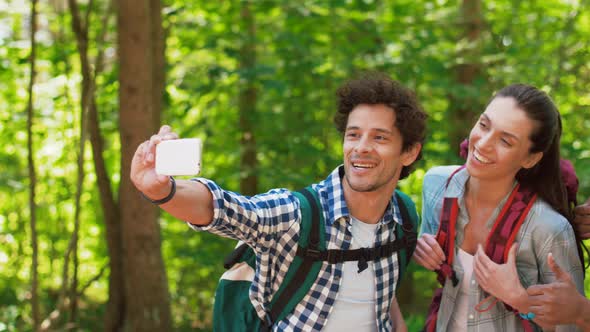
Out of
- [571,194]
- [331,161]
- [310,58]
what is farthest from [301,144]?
[571,194]

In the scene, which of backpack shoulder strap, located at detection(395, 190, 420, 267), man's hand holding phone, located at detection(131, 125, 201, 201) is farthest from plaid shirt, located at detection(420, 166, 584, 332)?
man's hand holding phone, located at detection(131, 125, 201, 201)

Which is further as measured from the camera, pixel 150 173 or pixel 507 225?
pixel 507 225

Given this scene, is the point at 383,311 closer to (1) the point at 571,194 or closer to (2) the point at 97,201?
(1) the point at 571,194

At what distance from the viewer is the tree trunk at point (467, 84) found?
5.57m

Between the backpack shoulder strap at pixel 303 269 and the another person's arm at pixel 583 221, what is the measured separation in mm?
1150

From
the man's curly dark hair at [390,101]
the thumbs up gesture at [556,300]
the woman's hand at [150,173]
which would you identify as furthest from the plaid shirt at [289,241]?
the thumbs up gesture at [556,300]

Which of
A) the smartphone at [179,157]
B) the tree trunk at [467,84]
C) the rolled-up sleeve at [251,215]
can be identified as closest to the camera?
the smartphone at [179,157]

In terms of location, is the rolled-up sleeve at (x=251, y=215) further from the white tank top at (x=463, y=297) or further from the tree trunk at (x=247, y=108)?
the tree trunk at (x=247, y=108)

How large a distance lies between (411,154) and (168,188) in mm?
1100

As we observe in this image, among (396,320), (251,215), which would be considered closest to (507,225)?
(396,320)

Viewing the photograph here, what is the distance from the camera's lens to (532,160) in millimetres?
2480

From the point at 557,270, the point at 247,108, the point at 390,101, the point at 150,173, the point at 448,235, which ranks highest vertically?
the point at 247,108

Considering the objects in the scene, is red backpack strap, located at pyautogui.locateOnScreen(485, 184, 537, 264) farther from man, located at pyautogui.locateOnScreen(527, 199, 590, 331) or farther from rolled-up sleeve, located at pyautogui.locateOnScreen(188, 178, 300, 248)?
rolled-up sleeve, located at pyautogui.locateOnScreen(188, 178, 300, 248)

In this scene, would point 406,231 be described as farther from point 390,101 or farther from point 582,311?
point 582,311
